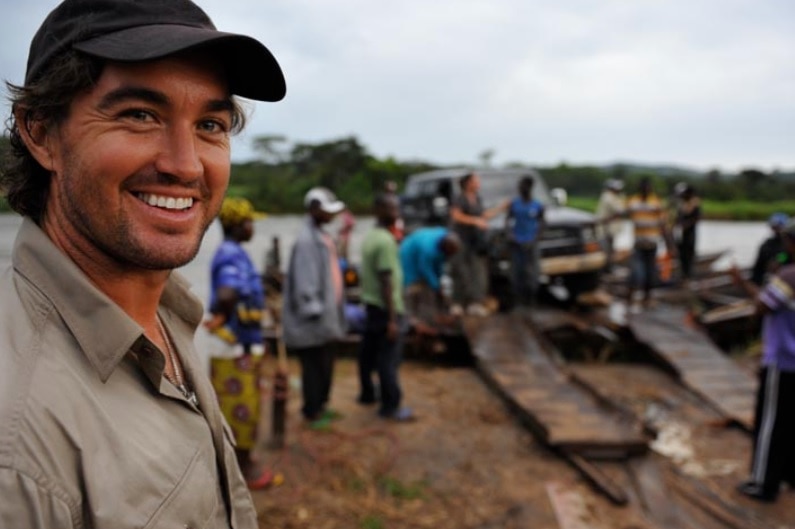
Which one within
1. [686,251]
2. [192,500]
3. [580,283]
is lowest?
[580,283]

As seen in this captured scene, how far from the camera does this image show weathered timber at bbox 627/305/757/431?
636cm

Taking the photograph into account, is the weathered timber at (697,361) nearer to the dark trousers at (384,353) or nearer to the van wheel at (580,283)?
the van wheel at (580,283)

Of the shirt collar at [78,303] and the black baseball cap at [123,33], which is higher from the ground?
the black baseball cap at [123,33]

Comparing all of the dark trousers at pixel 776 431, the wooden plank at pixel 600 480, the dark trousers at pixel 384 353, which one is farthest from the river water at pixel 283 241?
the dark trousers at pixel 776 431

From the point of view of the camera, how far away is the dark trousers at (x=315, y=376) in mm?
5066

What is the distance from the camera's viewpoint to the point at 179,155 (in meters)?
1.14

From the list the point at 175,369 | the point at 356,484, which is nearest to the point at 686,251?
the point at 356,484

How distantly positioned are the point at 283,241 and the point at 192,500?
25.3 meters

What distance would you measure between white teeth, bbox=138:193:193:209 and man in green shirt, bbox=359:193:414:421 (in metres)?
3.98

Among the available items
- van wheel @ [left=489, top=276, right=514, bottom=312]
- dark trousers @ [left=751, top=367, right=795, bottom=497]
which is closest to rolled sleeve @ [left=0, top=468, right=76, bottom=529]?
dark trousers @ [left=751, top=367, right=795, bottom=497]

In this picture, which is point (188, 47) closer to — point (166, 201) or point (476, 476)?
point (166, 201)

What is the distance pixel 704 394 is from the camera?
661cm

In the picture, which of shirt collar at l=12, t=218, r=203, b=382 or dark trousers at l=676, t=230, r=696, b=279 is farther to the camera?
dark trousers at l=676, t=230, r=696, b=279

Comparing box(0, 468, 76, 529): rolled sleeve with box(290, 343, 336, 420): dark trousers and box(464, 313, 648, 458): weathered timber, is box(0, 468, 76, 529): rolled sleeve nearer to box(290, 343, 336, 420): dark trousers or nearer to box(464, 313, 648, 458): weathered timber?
box(290, 343, 336, 420): dark trousers
